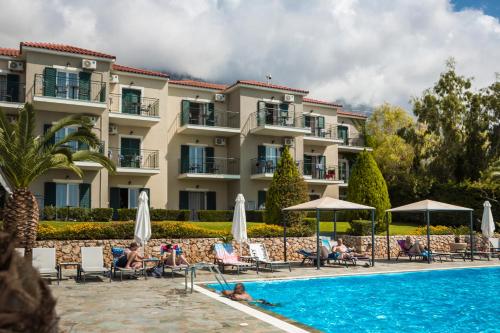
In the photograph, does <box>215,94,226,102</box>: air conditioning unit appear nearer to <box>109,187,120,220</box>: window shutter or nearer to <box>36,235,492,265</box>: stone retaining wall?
<box>109,187,120,220</box>: window shutter

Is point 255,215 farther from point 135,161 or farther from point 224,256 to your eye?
point 224,256

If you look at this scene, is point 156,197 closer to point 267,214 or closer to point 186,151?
point 186,151

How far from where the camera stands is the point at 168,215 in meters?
26.8

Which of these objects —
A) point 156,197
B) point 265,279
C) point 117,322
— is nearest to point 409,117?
point 156,197

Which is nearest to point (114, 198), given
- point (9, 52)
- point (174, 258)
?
point (9, 52)

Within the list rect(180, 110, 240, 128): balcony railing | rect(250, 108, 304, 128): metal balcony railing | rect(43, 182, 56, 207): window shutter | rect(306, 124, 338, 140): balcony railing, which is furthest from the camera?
rect(306, 124, 338, 140): balcony railing

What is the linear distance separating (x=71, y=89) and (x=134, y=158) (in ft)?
16.9

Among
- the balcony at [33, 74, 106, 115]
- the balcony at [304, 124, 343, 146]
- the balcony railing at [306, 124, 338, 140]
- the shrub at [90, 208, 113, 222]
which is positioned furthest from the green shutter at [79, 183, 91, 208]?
the balcony railing at [306, 124, 338, 140]

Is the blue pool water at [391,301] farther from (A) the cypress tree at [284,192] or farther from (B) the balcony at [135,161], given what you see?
(B) the balcony at [135,161]

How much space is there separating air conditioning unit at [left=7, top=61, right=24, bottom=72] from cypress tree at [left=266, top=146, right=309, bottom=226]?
1479 centimetres

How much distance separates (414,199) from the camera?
34625 mm

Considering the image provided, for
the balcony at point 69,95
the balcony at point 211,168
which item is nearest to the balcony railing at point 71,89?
the balcony at point 69,95

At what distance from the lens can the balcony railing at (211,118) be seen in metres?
31.0

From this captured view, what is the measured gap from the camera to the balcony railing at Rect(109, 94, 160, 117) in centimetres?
2833
